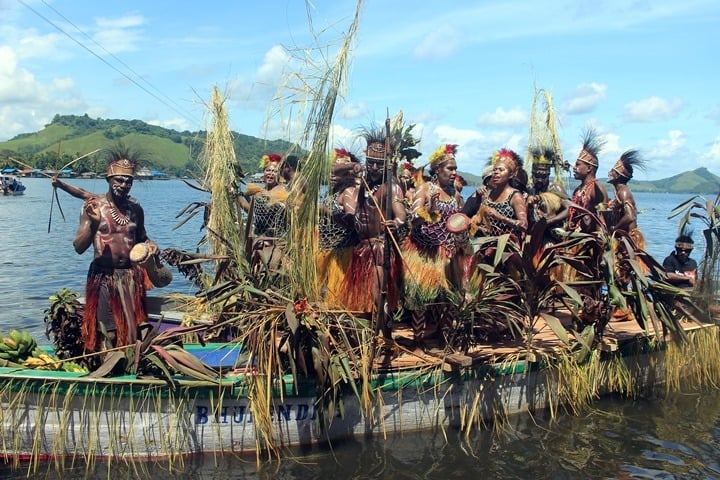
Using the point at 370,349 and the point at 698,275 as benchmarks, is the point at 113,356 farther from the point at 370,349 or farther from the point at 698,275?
the point at 698,275

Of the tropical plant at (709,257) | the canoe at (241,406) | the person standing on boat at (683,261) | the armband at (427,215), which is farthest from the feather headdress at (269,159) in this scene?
the person standing on boat at (683,261)

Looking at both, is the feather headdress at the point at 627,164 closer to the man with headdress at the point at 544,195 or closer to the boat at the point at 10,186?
the man with headdress at the point at 544,195

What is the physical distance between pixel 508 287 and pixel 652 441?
231cm

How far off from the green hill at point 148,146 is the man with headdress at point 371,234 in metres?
1.12

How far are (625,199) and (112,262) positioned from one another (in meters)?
6.15

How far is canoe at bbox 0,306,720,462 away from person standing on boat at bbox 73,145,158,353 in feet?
2.50

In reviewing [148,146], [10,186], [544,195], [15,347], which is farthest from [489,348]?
[10,186]

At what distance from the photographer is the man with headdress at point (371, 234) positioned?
6.70 metres

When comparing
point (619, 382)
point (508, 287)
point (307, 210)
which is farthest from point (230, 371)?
point (619, 382)

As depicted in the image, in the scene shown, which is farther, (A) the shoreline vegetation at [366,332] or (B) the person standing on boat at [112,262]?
(B) the person standing on boat at [112,262]

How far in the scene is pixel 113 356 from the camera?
5.82 m

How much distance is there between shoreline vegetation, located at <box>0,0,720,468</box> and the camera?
5758mm

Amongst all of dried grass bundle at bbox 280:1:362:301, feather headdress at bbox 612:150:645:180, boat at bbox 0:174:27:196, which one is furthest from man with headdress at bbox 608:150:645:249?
boat at bbox 0:174:27:196

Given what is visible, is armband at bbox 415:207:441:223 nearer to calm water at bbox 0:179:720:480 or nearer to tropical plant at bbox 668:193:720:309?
calm water at bbox 0:179:720:480
